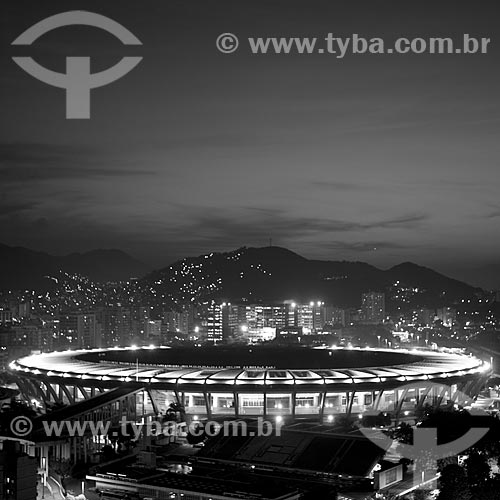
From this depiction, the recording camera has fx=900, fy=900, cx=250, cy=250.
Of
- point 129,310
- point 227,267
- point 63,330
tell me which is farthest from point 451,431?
point 227,267

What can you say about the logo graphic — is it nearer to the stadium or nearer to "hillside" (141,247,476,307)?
the stadium

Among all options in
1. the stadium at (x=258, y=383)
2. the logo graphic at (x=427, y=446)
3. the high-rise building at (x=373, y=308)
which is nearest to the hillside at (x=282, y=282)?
the high-rise building at (x=373, y=308)

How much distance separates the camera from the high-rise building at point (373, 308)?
379 feet

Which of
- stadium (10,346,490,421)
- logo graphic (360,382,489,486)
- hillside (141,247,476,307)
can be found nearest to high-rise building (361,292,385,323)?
hillside (141,247,476,307)

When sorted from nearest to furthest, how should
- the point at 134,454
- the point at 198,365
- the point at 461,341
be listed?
1. the point at 134,454
2. the point at 198,365
3. the point at 461,341

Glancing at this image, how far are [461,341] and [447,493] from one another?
7183cm

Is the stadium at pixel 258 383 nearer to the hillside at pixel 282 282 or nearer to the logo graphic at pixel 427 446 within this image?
the logo graphic at pixel 427 446

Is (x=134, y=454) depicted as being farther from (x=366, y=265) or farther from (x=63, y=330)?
(x=366, y=265)

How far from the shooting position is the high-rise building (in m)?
115

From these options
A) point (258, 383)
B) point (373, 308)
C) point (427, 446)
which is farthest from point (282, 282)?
point (427, 446)

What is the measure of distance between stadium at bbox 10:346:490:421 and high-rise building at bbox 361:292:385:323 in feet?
252

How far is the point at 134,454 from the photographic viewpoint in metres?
23.6

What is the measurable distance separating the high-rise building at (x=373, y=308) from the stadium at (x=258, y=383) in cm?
7666

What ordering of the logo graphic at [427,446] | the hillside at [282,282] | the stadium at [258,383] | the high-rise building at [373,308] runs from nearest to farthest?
1. the logo graphic at [427,446]
2. the stadium at [258,383]
3. the high-rise building at [373,308]
4. the hillside at [282,282]
